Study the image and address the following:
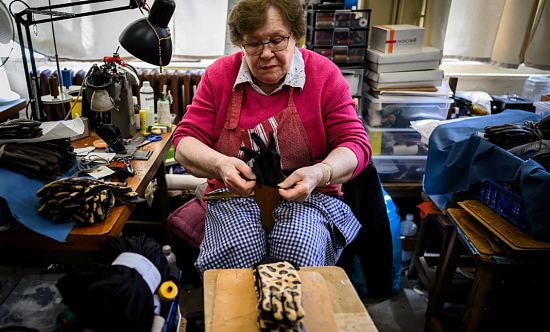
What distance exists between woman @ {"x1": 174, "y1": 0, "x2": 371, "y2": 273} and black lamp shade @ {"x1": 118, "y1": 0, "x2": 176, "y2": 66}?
0.25m

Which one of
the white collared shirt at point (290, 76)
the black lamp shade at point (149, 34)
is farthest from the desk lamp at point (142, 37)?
the white collared shirt at point (290, 76)

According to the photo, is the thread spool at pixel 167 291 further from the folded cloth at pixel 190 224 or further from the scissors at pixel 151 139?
the scissors at pixel 151 139

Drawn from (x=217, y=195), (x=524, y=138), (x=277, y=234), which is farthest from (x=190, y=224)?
(x=524, y=138)

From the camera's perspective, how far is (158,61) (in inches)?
61.1

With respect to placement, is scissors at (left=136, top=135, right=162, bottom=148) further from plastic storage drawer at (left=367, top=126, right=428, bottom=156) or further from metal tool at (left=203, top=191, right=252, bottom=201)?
plastic storage drawer at (left=367, top=126, right=428, bottom=156)

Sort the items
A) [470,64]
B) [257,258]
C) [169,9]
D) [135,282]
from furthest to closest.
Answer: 1. [470,64]
2. [169,9]
3. [257,258]
4. [135,282]

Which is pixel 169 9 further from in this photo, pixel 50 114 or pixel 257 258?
pixel 257 258

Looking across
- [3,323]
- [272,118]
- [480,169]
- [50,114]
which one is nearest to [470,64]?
[480,169]

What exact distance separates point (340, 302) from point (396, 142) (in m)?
1.55

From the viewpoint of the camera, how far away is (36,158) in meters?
1.11

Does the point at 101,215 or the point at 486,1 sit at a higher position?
the point at 486,1

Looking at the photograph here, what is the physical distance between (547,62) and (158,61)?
6.68 feet

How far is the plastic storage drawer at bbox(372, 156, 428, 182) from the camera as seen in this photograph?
7.61 feet

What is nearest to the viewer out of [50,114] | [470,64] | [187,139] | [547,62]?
[187,139]
